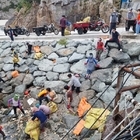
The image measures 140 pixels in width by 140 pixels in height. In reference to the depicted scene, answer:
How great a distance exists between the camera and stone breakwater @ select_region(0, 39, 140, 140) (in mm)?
11219

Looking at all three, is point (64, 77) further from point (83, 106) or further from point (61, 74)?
point (83, 106)

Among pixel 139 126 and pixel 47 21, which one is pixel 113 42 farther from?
pixel 47 21

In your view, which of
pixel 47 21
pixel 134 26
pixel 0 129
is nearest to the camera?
pixel 0 129

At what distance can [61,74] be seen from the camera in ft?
46.5

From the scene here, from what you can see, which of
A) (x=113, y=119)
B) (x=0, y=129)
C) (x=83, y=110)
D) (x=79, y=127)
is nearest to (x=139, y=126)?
(x=113, y=119)

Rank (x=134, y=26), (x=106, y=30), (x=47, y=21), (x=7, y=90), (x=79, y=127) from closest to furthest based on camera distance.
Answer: (x=79, y=127) → (x=7, y=90) → (x=134, y=26) → (x=106, y=30) → (x=47, y=21)

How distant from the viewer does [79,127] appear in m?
10.4

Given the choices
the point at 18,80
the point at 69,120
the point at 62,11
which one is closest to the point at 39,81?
the point at 18,80

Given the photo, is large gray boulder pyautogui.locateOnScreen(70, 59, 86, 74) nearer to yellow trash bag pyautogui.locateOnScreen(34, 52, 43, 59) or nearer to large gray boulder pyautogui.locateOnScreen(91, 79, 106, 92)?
large gray boulder pyautogui.locateOnScreen(91, 79, 106, 92)

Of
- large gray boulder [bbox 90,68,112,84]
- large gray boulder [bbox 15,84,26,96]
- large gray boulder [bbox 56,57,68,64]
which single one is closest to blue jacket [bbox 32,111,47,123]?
large gray boulder [bbox 90,68,112,84]

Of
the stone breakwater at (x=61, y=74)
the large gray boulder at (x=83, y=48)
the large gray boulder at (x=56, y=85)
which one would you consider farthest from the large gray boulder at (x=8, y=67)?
the large gray boulder at (x=83, y=48)

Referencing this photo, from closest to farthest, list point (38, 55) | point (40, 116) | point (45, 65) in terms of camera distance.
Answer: point (40, 116), point (45, 65), point (38, 55)

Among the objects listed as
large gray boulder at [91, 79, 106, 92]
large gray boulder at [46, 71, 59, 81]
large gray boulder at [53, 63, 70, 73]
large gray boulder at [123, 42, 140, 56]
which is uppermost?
large gray boulder at [123, 42, 140, 56]

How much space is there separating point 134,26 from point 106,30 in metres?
2.42
